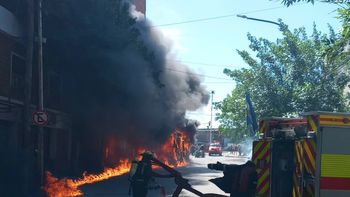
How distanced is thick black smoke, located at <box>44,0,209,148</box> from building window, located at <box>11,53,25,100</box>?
7.58 ft

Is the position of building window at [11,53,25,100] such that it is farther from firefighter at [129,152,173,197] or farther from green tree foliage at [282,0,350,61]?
green tree foliage at [282,0,350,61]

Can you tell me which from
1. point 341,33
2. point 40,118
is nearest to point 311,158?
point 341,33

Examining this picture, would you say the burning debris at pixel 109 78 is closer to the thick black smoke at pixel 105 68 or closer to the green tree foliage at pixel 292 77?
the thick black smoke at pixel 105 68

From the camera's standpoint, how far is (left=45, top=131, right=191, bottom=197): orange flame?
14336 millimetres

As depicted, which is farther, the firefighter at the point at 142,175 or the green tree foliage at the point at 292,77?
the green tree foliage at the point at 292,77

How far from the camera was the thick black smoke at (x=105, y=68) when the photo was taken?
1986cm

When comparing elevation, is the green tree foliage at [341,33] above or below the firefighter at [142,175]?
above

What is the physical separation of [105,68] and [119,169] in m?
6.96

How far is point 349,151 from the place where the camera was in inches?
251

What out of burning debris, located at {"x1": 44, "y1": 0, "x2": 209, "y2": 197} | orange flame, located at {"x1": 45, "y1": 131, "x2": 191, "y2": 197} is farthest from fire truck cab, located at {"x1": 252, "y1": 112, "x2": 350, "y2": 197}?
burning debris, located at {"x1": 44, "y1": 0, "x2": 209, "y2": 197}

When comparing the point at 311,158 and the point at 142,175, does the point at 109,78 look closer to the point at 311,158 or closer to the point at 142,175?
the point at 142,175

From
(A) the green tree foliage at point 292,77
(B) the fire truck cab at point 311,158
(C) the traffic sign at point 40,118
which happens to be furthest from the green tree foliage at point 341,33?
(A) the green tree foliage at point 292,77

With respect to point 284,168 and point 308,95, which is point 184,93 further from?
point 284,168

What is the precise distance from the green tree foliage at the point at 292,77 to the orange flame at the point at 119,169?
779 cm
